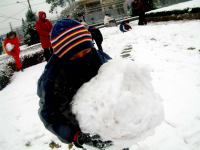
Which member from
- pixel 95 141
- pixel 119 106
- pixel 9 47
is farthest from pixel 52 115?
pixel 9 47

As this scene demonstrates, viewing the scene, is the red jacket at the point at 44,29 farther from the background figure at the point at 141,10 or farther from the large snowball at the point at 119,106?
the background figure at the point at 141,10

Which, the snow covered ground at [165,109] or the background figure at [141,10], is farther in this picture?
the background figure at [141,10]

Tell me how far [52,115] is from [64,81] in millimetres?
295

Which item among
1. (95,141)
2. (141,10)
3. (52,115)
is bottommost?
(95,141)

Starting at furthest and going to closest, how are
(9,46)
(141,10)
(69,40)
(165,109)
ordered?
(141,10) → (9,46) → (165,109) → (69,40)

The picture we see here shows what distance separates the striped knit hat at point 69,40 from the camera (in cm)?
Result: 112

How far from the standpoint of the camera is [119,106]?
792mm

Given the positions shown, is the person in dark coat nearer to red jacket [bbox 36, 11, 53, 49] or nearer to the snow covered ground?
the snow covered ground

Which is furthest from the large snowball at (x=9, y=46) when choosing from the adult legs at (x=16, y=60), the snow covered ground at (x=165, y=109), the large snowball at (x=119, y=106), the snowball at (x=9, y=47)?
the large snowball at (x=119, y=106)

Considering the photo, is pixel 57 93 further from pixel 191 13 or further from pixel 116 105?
pixel 191 13

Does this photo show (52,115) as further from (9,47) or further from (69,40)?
(9,47)

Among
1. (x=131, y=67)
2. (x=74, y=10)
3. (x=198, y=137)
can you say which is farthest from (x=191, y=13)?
(x=74, y=10)

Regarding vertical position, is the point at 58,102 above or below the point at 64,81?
below

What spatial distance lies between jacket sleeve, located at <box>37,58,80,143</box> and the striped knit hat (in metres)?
0.23
